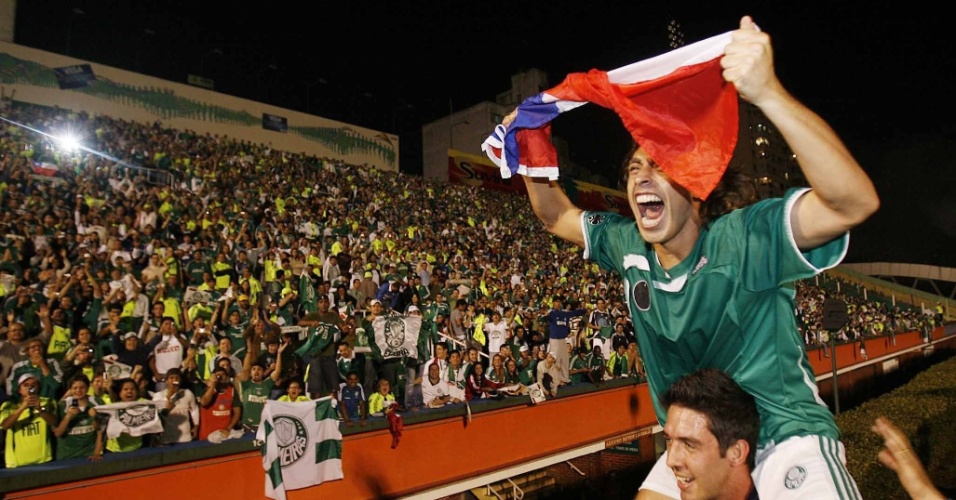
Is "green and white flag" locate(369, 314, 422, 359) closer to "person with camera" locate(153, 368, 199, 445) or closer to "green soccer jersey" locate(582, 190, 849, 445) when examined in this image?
"person with camera" locate(153, 368, 199, 445)

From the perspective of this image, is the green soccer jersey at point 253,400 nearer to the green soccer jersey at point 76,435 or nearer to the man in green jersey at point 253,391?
the man in green jersey at point 253,391

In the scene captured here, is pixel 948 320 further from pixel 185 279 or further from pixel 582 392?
pixel 185 279

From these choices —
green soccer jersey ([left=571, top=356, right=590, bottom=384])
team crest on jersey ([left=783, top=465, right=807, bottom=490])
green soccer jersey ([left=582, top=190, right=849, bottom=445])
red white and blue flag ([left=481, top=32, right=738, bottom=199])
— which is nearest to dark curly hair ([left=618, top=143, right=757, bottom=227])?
green soccer jersey ([left=582, top=190, right=849, bottom=445])

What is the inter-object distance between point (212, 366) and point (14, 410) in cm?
278

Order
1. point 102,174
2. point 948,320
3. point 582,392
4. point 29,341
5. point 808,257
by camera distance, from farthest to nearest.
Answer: point 948,320
point 102,174
point 582,392
point 29,341
point 808,257

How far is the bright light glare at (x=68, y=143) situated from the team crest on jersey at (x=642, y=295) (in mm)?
19024

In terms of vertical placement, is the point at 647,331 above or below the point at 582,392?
above

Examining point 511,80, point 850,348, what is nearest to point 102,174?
point 850,348

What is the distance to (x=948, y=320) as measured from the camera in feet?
187

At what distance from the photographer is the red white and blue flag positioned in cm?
258

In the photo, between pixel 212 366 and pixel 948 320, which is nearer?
pixel 212 366

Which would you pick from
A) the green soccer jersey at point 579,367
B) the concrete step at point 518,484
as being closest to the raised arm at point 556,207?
the concrete step at point 518,484

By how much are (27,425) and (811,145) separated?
336 inches

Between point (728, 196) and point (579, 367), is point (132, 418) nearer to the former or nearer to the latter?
point (728, 196)
